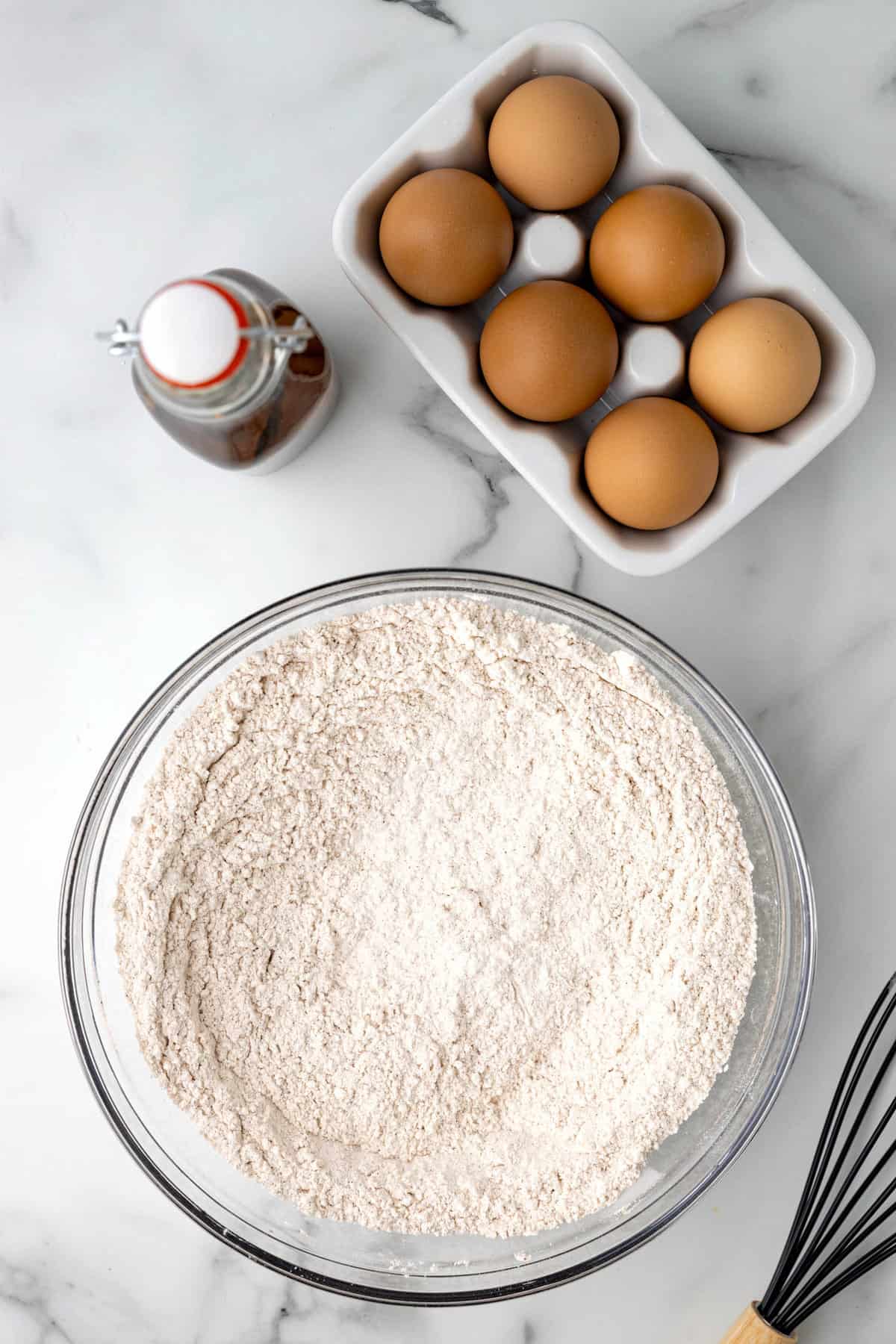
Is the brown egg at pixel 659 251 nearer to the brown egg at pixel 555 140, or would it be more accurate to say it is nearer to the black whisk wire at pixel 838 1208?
the brown egg at pixel 555 140

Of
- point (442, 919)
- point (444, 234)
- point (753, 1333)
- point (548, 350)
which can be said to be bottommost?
point (753, 1333)

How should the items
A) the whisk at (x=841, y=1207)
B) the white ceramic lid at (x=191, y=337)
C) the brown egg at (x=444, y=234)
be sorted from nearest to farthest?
the white ceramic lid at (x=191, y=337) → the brown egg at (x=444, y=234) → the whisk at (x=841, y=1207)

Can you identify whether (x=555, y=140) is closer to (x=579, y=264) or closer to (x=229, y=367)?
(x=579, y=264)

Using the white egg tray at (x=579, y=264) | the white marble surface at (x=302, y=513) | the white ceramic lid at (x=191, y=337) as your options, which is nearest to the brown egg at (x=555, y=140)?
the white egg tray at (x=579, y=264)

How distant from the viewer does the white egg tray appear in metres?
0.88

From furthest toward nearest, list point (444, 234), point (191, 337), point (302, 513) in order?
point (302, 513) → point (444, 234) → point (191, 337)

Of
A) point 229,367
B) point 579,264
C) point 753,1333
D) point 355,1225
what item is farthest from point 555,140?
point 753,1333

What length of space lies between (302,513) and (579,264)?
0.33m

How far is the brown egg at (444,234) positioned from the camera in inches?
33.7

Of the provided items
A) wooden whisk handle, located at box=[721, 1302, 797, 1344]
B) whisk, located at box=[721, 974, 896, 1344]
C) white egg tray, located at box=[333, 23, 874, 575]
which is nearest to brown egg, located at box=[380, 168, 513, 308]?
white egg tray, located at box=[333, 23, 874, 575]

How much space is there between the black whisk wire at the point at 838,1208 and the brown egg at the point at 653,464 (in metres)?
0.48

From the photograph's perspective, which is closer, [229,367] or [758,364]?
[229,367]

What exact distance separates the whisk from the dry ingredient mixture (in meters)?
0.17

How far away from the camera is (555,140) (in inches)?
33.8
